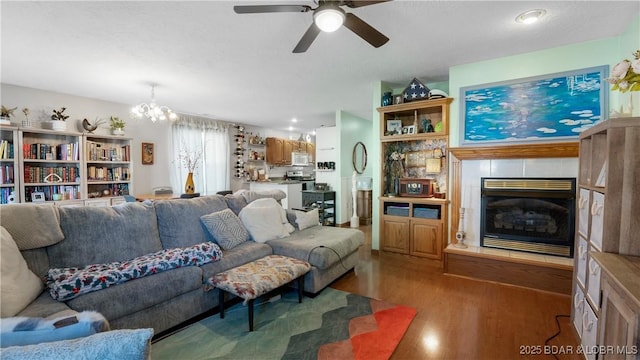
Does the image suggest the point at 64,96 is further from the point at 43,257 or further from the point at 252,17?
the point at 252,17

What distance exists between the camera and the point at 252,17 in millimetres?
2209

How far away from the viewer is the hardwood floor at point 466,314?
6.18 ft

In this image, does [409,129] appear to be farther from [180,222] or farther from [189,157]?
[189,157]

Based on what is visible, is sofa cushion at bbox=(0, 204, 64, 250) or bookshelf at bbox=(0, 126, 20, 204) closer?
sofa cushion at bbox=(0, 204, 64, 250)

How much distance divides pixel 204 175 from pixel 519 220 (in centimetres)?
581

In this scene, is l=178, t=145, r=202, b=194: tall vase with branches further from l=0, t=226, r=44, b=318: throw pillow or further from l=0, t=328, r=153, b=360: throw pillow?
l=0, t=328, r=153, b=360: throw pillow

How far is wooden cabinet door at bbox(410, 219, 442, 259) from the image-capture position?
3459 millimetres

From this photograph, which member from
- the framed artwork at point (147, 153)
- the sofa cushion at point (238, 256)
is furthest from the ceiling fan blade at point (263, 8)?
the framed artwork at point (147, 153)

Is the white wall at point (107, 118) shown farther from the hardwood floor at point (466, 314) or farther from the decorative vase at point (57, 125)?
the hardwood floor at point (466, 314)

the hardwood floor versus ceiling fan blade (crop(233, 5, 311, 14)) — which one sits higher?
ceiling fan blade (crop(233, 5, 311, 14))

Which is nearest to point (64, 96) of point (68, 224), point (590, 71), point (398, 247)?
point (68, 224)

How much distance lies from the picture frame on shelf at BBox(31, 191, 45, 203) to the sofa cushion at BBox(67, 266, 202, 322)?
3.35 metres

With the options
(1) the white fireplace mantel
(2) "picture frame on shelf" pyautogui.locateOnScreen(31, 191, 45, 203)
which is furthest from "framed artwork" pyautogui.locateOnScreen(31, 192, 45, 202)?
(1) the white fireplace mantel

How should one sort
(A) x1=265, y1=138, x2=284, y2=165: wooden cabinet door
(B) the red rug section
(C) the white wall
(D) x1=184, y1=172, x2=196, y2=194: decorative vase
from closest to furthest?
(B) the red rug section < (C) the white wall < (D) x1=184, y1=172, x2=196, y2=194: decorative vase < (A) x1=265, y1=138, x2=284, y2=165: wooden cabinet door
